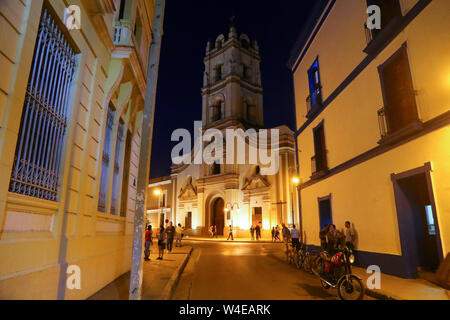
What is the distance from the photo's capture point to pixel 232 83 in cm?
3703

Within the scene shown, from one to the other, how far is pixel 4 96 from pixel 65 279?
3.00m

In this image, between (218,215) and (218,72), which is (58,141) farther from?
(218,72)

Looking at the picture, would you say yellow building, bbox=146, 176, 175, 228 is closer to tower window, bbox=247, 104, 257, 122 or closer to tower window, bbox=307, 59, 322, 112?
tower window, bbox=247, 104, 257, 122

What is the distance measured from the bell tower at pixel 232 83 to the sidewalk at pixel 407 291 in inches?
1136

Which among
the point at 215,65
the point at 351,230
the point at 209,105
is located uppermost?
the point at 215,65

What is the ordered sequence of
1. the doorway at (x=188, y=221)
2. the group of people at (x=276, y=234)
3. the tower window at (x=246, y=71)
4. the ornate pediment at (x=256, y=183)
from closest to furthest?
the group of people at (x=276, y=234) → the ornate pediment at (x=256, y=183) → the doorway at (x=188, y=221) → the tower window at (x=246, y=71)

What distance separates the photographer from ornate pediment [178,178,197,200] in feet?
126

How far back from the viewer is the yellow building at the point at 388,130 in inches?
284

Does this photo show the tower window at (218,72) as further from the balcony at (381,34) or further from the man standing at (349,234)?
the man standing at (349,234)

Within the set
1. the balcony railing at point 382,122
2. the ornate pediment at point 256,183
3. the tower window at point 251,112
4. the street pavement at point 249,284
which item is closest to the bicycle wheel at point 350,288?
the street pavement at point 249,284

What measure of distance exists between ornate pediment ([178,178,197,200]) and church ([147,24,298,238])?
130 mm
